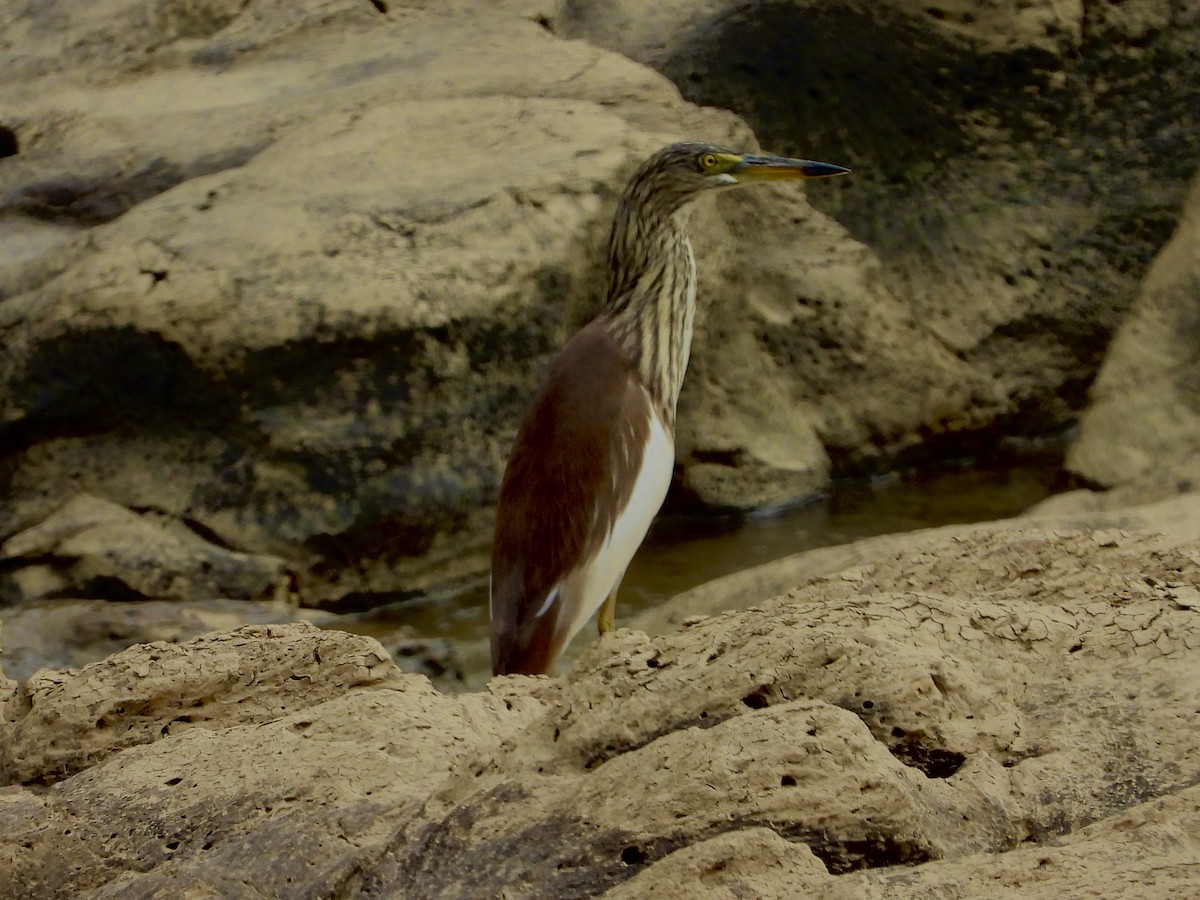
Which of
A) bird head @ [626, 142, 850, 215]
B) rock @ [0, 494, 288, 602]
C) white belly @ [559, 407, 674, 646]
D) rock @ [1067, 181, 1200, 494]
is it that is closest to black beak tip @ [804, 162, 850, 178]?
bird head @ [626, 142, 850, 215]

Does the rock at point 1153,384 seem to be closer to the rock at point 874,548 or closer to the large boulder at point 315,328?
the rock at point 874,548

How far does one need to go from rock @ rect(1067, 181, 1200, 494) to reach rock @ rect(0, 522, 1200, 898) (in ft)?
9.81

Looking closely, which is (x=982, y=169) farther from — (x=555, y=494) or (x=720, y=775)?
(x=720, y=775)

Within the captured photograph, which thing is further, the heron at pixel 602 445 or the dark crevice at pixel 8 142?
the dark crevice at pixel 8 142

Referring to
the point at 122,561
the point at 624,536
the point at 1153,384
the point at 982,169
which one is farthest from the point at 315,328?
the point at 1153,384

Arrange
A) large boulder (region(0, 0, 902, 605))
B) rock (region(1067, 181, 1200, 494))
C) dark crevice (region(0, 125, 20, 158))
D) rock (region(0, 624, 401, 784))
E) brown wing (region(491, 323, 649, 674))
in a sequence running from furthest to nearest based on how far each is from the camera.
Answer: dark crevice (region(0, 125, 20, 158)) → rock (region(1067, 181, 1200, 494)) → large boulder (region(0, 0, 902, 605)) → brown wing (region(491, 323, 649, 674)) → rock (region(0, 624, 401, 784))

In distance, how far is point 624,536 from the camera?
3.49m

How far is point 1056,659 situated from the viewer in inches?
71.3

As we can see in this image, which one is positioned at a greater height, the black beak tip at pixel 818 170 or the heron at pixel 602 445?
the black beak tip at pixel 818 170

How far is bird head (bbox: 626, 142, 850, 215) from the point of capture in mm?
Result: 3949

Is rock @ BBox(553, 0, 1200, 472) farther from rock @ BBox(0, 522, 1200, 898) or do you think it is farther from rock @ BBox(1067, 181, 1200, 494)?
rock @ BBox(0, 522, 1200, 898)

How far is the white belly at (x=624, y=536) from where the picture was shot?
336cm

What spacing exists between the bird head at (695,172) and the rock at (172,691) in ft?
7.19

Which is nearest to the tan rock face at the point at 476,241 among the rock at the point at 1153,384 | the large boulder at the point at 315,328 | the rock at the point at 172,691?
the large boulder at the point at 315,328
